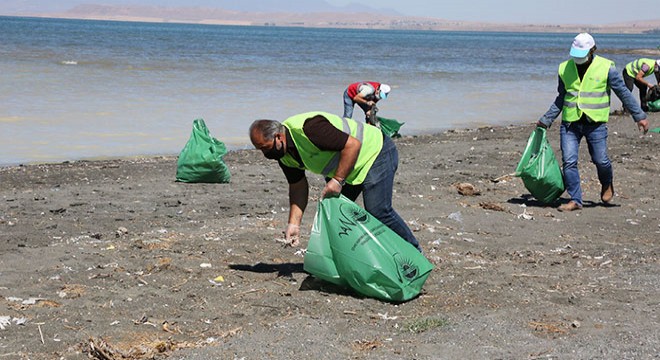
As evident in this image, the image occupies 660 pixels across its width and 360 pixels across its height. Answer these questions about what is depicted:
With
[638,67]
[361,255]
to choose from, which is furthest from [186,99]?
[361,255]

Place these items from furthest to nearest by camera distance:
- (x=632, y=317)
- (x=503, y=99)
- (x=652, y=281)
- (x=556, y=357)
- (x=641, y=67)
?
(x=503, y=99), (x=641, y=67), (x=652, y=281), (x=632, y=317), (x=556, y=357)

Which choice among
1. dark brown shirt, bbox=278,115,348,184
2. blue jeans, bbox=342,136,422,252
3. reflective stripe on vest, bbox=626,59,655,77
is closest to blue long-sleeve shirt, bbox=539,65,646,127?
blue jeans, bbox=342,136,422,252

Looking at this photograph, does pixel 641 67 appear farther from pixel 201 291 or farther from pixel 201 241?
pixel 201 291

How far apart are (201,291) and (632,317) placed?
2.56m

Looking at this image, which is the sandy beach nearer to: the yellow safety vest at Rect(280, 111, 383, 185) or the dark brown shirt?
the yellow safety vest at Rect(280, 111, 383, 185)

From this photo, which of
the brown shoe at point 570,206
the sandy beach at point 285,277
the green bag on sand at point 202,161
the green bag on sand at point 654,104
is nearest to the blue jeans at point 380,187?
the sandy beach at point 285,277

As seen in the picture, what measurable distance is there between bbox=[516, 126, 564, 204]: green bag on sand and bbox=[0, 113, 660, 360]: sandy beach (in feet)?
0.69

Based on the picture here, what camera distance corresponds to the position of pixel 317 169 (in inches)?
226

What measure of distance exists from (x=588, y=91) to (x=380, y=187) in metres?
3.47

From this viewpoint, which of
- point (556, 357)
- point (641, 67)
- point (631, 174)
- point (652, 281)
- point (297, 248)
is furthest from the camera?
point (641, 67)

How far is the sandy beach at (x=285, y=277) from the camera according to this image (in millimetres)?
4918

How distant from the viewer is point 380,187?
5930 mm

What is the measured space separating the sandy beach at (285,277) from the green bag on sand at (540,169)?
0.21 m

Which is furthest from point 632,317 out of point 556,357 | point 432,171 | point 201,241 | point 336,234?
point 432,171
